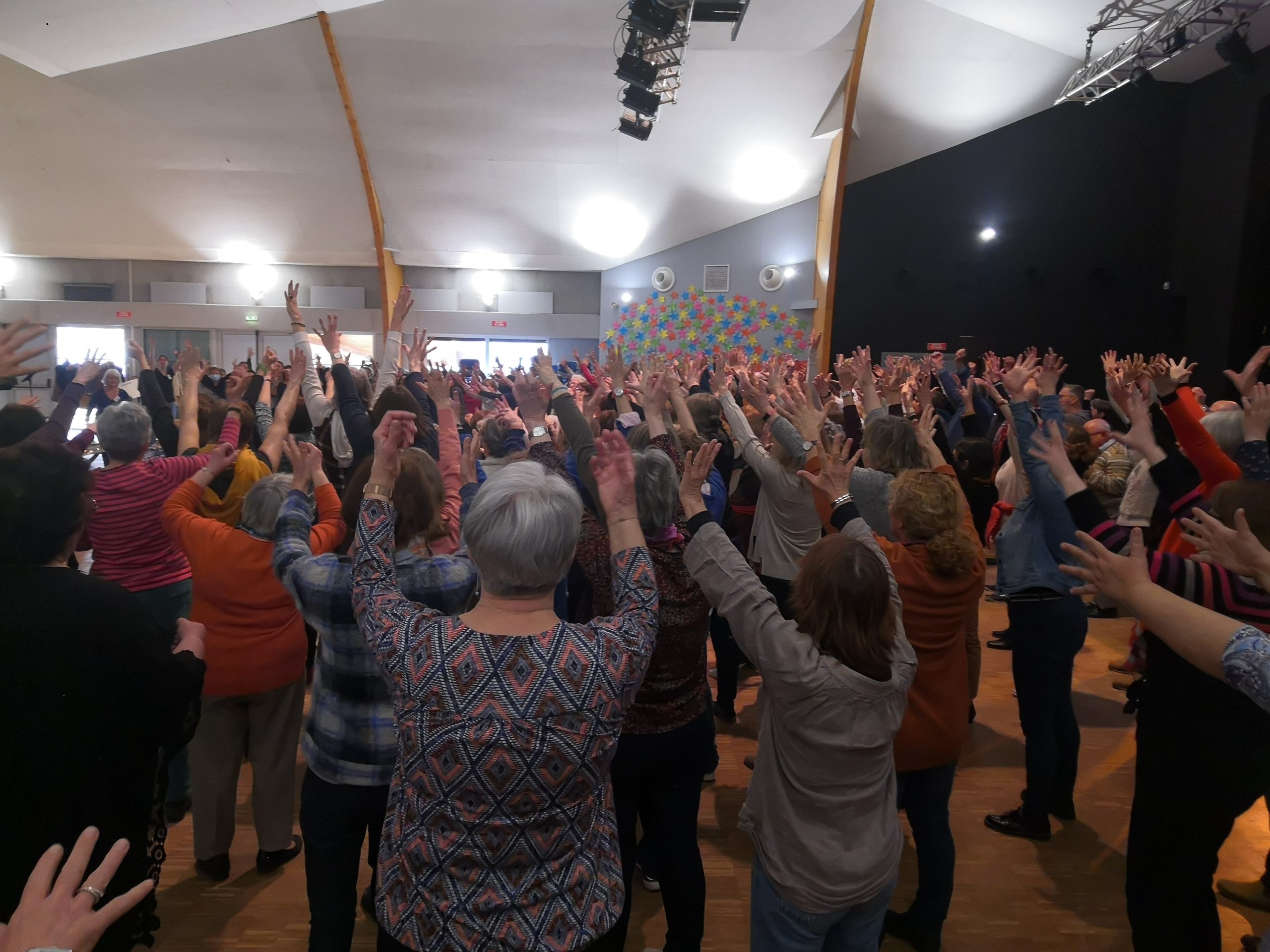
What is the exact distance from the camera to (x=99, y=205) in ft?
32.9

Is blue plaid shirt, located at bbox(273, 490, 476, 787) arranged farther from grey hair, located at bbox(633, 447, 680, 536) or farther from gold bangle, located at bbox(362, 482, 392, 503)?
grey hair, located at bbox(633, 447, 680, 536)

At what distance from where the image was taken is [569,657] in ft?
3.49

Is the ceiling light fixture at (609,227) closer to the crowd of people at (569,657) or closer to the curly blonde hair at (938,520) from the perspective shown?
the crowd of people at (569,657)

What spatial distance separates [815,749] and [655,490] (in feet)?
2.19

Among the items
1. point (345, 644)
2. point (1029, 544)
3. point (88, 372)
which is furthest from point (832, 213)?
point (345, 644)

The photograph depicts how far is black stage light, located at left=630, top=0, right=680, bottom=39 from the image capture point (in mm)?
6086

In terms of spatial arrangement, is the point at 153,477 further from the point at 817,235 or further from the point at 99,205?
the point at 99,205

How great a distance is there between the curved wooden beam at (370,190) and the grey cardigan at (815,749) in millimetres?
6209

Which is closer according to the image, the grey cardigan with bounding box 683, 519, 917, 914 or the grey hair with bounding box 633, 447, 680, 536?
the grey cardigan with bounding box 683, 519, 917, 914

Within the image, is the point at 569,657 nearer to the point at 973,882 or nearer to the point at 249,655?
the point at 249,655

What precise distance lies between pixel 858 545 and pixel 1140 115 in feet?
31.7

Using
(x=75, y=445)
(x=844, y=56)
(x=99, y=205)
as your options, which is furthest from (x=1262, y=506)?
(x=99, y=205)

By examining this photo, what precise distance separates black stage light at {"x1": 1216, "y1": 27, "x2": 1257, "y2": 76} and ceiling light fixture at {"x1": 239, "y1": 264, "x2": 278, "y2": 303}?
12190 mm

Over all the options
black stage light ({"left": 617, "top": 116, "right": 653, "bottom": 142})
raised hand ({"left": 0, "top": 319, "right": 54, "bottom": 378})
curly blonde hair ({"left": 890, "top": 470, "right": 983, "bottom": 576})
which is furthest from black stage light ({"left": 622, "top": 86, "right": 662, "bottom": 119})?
raised hand ({"left": 0, "top": 319, "right": 54, "bottom": 378})
